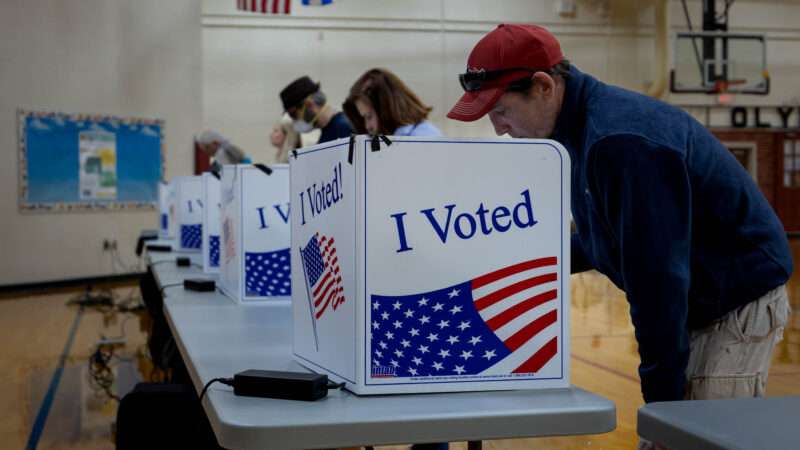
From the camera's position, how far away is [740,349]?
1.27m

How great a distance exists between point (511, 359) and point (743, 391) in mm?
410

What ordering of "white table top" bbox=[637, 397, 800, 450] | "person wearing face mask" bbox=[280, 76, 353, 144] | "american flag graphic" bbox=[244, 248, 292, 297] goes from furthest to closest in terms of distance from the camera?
"person wearing face mask" bbox=[280, 76, 353, 144]
"american flag graphic" bbox=[244, 248, 292, 297]
"white table top" bbox=[637, 397, 800, 450]

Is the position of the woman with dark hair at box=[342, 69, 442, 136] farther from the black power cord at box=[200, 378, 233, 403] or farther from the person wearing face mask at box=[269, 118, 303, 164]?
the person wearing face mask at box=[269, 118, 303, 164]

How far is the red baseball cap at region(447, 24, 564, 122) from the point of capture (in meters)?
1.20

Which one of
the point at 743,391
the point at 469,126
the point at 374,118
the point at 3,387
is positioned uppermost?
the point at 469,126

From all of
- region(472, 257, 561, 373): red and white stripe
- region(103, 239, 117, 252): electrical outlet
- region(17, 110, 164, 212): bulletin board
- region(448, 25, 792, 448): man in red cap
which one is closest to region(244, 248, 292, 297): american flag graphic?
region(448, 25, 792, 448): man in red cap

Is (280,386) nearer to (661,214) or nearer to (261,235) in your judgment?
(661,214)

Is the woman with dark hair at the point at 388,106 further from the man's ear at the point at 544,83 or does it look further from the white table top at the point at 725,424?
the white table top at the point at 725,424

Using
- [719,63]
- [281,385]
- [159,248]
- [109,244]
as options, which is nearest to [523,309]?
[281,385]

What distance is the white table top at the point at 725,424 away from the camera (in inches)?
25.8

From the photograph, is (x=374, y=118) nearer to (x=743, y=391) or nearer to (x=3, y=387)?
(x=743, y=391)

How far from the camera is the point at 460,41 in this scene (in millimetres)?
10391

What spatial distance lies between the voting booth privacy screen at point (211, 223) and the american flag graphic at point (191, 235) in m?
0.97

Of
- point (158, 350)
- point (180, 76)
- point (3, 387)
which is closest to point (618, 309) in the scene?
point (158, 350)
